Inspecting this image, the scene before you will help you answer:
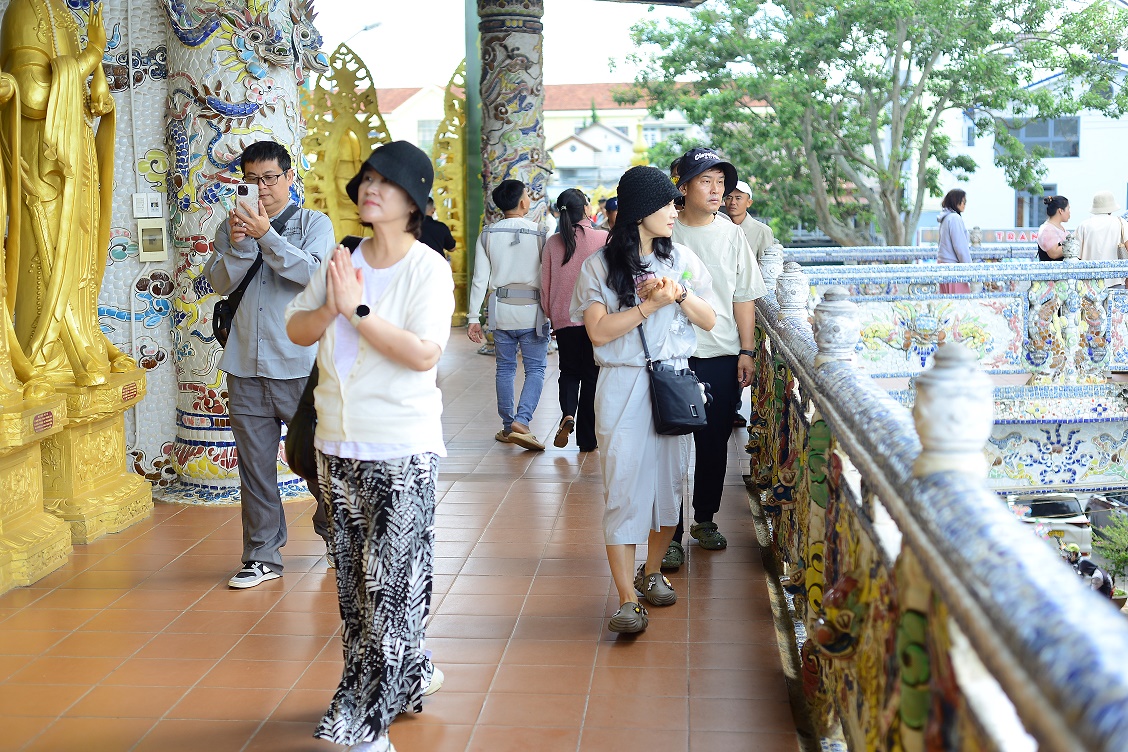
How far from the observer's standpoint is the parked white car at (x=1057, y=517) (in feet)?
27.2

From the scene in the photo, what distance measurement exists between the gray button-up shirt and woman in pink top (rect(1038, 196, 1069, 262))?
7.90m

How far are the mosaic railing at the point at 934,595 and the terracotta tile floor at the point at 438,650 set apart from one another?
473 millimetres

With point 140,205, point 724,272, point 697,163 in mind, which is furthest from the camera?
point 140,205

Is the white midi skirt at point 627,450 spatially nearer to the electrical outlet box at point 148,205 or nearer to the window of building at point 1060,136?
the electrical outlet box at point 148,205

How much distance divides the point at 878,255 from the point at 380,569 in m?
8.85

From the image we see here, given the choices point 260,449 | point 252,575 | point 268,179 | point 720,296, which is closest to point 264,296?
point 268,179

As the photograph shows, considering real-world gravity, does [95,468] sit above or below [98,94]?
below

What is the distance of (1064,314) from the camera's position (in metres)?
7.43

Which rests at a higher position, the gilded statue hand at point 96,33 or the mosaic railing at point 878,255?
the gilded statue hand at point 96,33

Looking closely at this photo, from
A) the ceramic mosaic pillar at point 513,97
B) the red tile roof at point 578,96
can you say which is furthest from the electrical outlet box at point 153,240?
the red tile roof at point 578,96

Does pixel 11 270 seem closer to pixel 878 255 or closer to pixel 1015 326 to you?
pixel 1015 326

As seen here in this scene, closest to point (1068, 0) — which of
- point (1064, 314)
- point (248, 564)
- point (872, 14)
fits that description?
point (872, 14)

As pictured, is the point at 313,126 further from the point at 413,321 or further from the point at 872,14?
the point at 413,321

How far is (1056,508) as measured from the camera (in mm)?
8703
